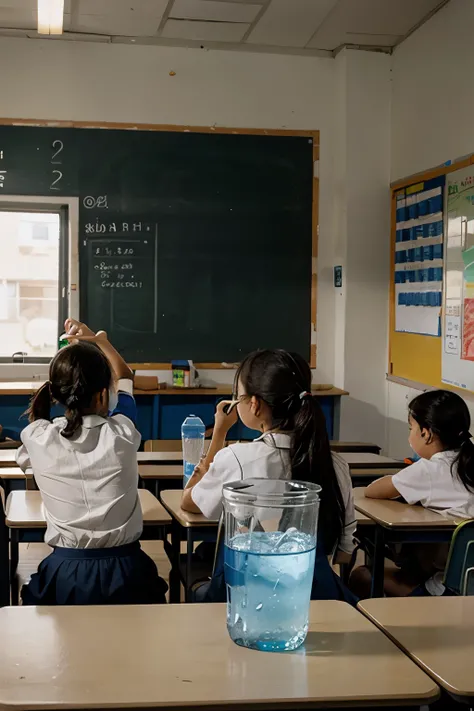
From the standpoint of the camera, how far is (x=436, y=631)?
150 centimetres

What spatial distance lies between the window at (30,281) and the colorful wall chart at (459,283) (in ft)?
8.51

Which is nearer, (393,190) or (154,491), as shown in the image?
(154,491)

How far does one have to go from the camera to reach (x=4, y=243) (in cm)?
567

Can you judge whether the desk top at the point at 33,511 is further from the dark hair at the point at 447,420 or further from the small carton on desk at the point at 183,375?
the small carton on desk at the point at 183,375

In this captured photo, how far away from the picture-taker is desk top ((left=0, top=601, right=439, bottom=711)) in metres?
1.20

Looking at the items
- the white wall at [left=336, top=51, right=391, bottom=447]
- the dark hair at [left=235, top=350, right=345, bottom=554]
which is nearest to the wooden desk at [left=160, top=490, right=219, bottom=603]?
the dark hair at [left=235, top=350, right=345, bottom=554]

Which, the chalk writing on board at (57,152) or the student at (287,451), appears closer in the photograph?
the student at (287,451)

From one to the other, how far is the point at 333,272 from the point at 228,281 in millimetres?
770

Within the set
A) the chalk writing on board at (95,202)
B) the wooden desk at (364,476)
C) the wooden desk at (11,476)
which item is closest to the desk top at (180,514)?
the wooden desk at (11,476)

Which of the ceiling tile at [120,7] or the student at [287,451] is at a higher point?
the ceiling tile at [120,7]

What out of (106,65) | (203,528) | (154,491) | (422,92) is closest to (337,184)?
(422,92)

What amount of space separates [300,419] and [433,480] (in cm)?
88

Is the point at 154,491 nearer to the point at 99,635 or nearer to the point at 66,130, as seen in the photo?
the point at 99,635

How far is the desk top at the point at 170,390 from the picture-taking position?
17.1ft
